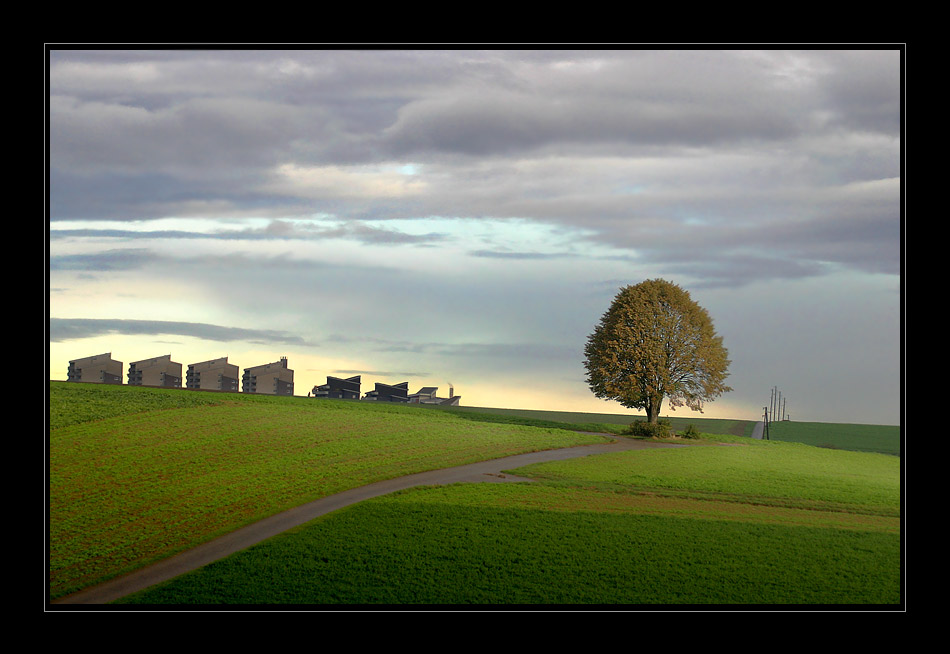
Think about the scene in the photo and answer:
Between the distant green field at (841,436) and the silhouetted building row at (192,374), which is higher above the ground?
the silhouetted building row at (192,374)

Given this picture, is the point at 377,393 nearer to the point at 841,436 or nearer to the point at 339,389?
the point at 339,389

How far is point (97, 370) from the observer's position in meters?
17.3

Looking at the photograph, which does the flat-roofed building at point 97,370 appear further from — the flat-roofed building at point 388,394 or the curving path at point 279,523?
the flat-roofed building at point 388,394

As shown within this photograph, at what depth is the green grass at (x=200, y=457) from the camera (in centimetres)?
1250

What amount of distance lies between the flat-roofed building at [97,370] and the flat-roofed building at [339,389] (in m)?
4.96

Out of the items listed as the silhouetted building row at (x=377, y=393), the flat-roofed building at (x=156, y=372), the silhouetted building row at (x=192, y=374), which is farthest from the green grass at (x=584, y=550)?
the flat-roofed building at (x=156, y=372)

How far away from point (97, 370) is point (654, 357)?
1694cm

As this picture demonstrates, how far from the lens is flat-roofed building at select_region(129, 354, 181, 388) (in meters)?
19.0

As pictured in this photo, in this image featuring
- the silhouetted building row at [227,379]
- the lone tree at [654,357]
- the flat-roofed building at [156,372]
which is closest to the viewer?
the silhouetted building row at [227,379]
